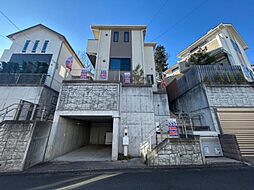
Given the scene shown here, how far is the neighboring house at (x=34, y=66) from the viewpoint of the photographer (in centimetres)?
935

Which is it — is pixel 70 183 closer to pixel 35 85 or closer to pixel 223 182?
pixel 223 182

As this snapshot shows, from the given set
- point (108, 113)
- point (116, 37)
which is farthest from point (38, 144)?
point (116, 37)

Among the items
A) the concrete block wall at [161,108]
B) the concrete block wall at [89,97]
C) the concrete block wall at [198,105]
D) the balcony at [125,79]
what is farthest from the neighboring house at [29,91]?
the concrete block wall at [198,105]

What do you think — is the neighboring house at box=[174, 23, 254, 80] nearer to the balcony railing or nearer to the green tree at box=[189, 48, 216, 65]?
the green tree at box=[189, 48, 216, 65]

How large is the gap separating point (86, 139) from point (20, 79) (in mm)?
8937

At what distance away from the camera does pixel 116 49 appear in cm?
1386

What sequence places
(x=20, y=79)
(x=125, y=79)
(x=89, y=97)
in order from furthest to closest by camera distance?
(x=125, y=79), (x=20, y=79), (x=89, y=97)

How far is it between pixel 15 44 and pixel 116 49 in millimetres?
12419

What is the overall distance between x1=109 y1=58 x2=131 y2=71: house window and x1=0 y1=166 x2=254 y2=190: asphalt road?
34.7 feet

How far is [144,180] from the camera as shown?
4.10 metres

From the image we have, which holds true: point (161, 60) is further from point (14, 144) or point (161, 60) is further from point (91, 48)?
point (14, 144)

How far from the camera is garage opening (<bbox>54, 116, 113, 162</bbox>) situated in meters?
7.79

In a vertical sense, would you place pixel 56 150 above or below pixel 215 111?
below

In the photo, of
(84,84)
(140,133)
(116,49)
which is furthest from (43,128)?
(116,49)
